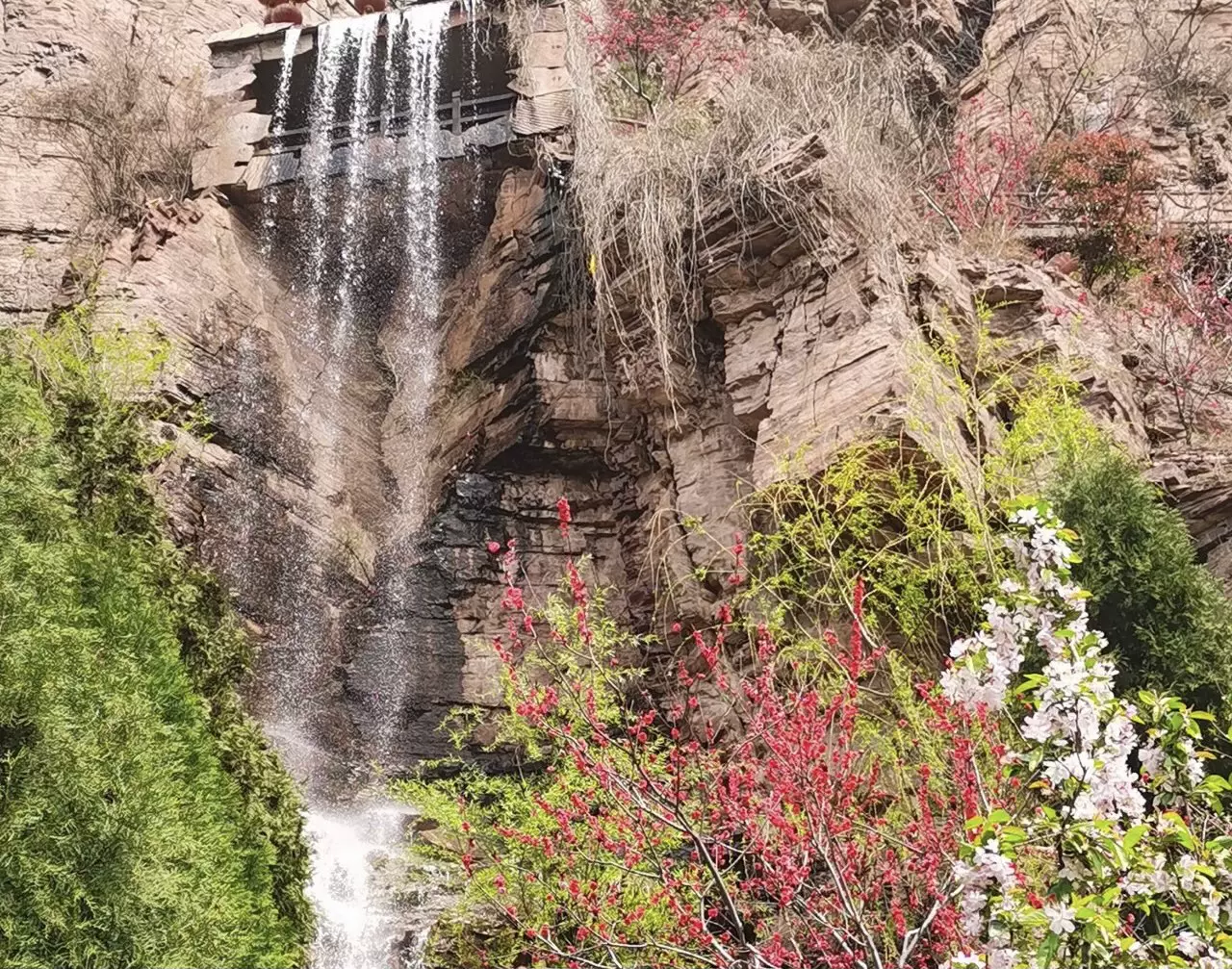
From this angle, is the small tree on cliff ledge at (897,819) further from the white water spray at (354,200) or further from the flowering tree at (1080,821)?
the white water spray at (354,200)

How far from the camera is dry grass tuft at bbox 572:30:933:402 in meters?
7.36

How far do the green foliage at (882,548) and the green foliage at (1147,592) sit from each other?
72 cm

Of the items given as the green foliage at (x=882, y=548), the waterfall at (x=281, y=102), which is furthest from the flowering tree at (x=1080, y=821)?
the waterfall at (x=281, y=102)

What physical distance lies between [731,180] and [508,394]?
108 inches

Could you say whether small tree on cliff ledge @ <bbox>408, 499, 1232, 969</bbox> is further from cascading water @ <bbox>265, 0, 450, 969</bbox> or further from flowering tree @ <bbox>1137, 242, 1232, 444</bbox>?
cascading water @ <bbox>265, 0, 450, 969</bbox>

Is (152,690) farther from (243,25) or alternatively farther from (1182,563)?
(243,25)

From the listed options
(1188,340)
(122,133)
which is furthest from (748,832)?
(122,133)

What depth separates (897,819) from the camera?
527 centimetres

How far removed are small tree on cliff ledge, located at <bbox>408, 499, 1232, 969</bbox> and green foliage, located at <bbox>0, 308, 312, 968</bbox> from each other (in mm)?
1078

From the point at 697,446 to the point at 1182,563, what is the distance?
3410 mm

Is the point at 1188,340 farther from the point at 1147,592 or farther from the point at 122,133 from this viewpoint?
the point at 122,133

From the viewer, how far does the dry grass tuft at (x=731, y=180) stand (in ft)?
24.1

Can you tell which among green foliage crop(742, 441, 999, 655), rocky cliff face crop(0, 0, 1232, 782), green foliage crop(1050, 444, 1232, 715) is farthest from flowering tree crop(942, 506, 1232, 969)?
rocky cliff face crop(0, 0, 1232, 782)

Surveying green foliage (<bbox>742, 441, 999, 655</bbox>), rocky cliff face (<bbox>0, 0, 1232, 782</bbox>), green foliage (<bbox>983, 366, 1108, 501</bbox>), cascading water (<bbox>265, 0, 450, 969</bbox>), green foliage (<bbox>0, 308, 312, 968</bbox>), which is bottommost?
green foliage (<bbox>0, 308, 312, 968</bbox>)
